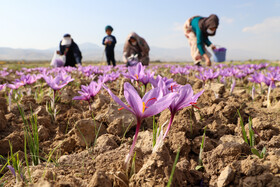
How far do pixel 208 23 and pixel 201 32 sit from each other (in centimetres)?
48

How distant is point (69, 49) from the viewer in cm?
1158

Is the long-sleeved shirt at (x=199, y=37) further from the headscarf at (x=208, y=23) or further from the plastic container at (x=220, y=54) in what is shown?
the plastic container at (x=220, y=54)

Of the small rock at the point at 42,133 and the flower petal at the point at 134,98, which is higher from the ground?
the flower petal at the point at 134,98

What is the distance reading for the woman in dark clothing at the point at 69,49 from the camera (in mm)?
11211

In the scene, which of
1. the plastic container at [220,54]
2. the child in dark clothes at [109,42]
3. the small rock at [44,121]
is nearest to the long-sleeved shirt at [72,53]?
the child in dark clothes at [109,42]

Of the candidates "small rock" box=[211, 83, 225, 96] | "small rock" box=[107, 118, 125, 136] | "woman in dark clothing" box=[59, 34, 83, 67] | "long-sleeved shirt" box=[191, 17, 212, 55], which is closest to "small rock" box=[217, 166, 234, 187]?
"small rock" box=[107, 118, 125, 136]

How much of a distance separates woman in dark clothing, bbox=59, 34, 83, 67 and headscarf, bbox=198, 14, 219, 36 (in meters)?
6.17

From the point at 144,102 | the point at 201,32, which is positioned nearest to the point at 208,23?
the point at 201,32

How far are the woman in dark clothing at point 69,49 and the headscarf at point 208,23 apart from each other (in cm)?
617

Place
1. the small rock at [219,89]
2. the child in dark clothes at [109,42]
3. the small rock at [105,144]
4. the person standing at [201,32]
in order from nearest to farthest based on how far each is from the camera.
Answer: the small rock at [105,144] < the small rock at [219,89] < the person standing at [201,32] < the child in dark clothes at [109,42]

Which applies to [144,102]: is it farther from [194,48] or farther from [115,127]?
[194,48]

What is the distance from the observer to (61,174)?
3.65 ft

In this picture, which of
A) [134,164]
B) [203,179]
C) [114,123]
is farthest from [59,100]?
[203,179]

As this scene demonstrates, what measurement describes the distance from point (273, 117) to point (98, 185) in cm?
199
